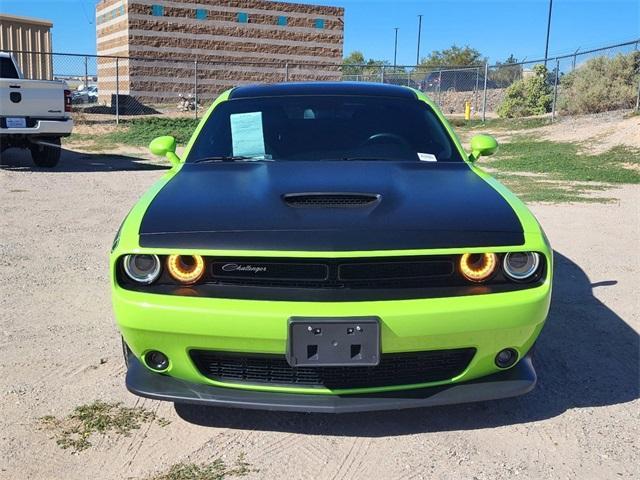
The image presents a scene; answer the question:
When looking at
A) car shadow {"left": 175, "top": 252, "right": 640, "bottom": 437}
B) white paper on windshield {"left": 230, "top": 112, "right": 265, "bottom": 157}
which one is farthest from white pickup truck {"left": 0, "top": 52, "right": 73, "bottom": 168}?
car shadow {"left": 175, "top": 252, "right": 640, "bottom": 437}

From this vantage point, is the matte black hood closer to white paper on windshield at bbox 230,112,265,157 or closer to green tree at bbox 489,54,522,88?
white paper on windshield at bbox 230,112,265,157

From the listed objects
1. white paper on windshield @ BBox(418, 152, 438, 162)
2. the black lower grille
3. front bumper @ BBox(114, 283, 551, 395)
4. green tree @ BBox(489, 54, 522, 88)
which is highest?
green tree @ BBox(489, 54, 522, 88)

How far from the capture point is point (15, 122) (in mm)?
11047

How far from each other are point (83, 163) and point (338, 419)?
12306 millimetres

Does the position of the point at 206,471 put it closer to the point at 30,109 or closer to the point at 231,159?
the point at 231,159

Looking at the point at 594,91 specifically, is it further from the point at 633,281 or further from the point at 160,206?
the point at 160,206

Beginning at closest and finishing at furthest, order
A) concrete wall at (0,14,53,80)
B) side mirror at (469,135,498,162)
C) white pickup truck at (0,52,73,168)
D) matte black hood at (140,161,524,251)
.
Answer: matte black hood at (140,161,524,251) < side mirror at (469,135,498,162) < white pickup truck at (0,52,73,168) < concrete wall at (0,14,53,80)

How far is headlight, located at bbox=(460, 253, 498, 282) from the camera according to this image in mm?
2637

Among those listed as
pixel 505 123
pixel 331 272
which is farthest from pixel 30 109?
pixel 505 123

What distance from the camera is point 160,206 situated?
289cm

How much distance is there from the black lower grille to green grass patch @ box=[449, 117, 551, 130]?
65.1 feet

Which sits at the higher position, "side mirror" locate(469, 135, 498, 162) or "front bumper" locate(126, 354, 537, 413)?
"side mirror" locate(469, 135, 498, 162)

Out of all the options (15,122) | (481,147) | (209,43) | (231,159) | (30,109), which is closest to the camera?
(231,159)

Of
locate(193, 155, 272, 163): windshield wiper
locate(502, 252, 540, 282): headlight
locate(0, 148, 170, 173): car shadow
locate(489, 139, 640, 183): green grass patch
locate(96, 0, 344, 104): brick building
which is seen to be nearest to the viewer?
locate(502, 252, 540, 282): headlight
